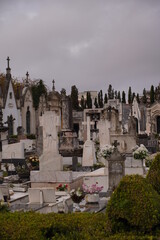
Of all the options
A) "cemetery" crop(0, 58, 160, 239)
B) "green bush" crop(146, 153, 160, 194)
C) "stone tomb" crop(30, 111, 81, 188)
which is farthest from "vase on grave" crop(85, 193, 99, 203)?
"green bush" crop(146, 153, 160, 194)

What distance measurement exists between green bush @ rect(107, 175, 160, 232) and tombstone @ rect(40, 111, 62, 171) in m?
9.14

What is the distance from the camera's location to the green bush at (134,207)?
5637 mm

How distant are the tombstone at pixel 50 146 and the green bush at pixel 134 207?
9139 mm

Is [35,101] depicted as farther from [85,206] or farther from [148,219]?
[148,219]

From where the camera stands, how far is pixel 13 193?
44.2 feet

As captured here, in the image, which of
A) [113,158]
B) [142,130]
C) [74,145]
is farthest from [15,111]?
[113,158]

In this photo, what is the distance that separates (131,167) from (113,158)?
3.57 meters

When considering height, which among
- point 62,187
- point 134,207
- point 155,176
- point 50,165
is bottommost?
point 62,187

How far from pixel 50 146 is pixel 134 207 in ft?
31.8

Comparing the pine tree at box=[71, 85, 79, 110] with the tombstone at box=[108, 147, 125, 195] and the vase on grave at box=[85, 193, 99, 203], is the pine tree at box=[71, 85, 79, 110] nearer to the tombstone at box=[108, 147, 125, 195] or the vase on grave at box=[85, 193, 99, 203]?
the tombstone at box=[108, 147, 125, 195]

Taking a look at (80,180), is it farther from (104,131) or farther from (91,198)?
(104,131)

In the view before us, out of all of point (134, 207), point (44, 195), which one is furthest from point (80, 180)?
point (134, 207)

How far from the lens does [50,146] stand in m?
15.2

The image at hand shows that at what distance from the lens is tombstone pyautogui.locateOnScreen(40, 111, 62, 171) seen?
14938 millimetres
